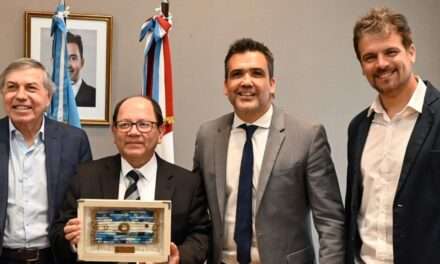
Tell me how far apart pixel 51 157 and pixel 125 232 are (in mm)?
551

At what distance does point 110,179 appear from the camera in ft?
7.53

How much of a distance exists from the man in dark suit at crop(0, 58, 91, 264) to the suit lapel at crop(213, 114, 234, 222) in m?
0.64

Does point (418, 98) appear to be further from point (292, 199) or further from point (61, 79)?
point (61, 79)

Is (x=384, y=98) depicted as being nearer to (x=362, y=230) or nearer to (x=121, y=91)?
(x=362, y=230)

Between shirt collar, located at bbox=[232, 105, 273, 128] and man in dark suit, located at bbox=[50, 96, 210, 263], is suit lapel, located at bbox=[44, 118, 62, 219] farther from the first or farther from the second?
shirt collar, located at bbox=[232, 105, 273, 128]

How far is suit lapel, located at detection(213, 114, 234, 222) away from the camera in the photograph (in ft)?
7.50

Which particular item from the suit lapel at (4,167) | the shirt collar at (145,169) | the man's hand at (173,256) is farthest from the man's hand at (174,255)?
the suit lapel at (4,167)

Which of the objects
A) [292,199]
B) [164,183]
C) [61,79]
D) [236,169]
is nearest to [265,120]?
[236,169]

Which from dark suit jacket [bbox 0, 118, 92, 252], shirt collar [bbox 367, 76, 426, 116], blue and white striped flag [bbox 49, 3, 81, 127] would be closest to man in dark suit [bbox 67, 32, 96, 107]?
blue and white striped flag [bbox 49, 3, 81, 127]

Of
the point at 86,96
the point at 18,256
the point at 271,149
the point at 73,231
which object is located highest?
the point at 86,96

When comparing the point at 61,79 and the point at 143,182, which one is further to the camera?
the point at 61,79

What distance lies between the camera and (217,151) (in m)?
2.38

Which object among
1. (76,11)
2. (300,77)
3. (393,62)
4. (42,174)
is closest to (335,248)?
(393,62)

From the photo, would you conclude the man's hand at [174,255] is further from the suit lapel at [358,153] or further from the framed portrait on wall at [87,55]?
the framed portrait on wall at [87,55]
